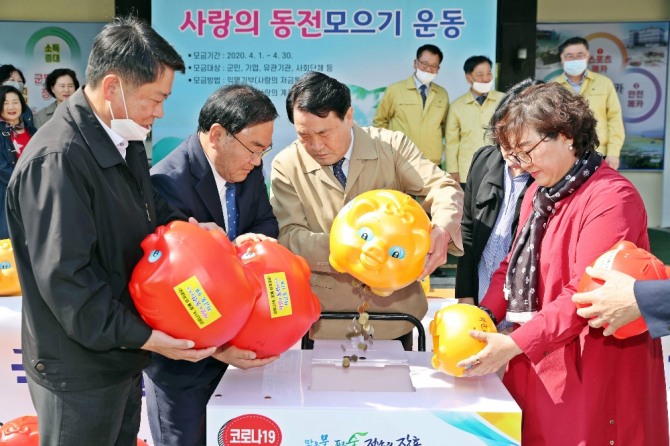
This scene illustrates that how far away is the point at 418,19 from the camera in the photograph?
6.54 meters

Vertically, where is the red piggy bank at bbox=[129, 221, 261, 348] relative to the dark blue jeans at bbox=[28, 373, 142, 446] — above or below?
above

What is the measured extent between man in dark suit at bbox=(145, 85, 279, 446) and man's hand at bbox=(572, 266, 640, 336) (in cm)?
104

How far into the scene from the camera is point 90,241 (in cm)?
191

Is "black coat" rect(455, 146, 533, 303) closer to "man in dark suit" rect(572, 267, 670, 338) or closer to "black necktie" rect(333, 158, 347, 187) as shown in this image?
"black necktie" rect(333, 158, 347, 187)

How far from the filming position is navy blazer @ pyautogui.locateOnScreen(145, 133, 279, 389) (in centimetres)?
244

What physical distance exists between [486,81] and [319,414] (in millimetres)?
5224

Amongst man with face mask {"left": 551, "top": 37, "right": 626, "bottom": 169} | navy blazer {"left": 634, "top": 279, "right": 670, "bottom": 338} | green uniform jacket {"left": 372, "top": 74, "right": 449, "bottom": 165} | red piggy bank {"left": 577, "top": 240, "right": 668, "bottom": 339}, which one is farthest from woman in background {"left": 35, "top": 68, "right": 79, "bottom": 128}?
navy blazer {"left": 634, "top": 279, "right": 670, "bottom": 338}

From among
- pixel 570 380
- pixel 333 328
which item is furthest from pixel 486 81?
pixel 570 380

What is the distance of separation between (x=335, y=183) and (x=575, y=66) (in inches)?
226

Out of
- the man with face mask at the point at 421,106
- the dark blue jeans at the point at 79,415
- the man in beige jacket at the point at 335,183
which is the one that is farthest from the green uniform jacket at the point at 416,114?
the dark blue jeans at the point at 79,415

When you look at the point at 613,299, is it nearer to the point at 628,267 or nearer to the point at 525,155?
the point at 628,267

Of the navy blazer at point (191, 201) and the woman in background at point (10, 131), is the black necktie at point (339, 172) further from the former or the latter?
the woman in background at point (10, 131)

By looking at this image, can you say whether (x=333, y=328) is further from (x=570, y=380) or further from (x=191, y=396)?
(x=570, y=380)

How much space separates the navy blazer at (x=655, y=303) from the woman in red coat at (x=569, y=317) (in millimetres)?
163
